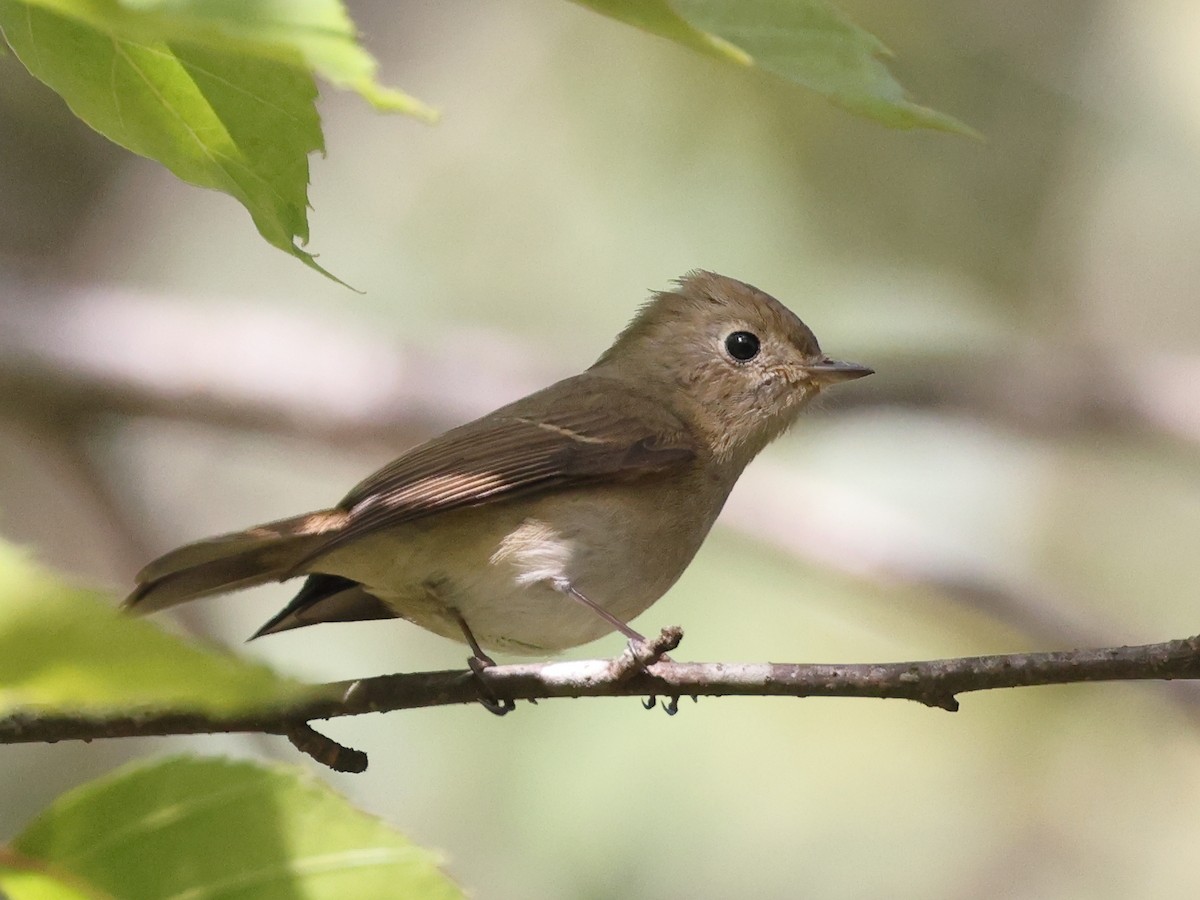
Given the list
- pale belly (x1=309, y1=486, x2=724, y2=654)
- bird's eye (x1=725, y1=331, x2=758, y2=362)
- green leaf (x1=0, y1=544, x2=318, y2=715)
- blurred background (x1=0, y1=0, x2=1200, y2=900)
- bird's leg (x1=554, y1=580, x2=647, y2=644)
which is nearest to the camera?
green leaf (x1=0, y1=544, x2=318, y2=715)

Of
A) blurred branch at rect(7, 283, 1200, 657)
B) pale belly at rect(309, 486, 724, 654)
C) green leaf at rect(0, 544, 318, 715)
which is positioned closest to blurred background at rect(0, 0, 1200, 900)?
blurred branch at rect(7, 283, 1200, 657)

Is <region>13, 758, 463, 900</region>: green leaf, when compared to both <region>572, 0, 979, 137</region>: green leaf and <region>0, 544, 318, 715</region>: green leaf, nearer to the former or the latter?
<region>0, 544, 318, 715</region>: green leaf

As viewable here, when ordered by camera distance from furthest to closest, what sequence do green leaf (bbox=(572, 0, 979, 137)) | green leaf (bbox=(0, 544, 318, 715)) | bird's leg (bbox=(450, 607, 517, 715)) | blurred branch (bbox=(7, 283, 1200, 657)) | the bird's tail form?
blurred branch (bbox=(7, 283, 1200, 657)) → the bird's tail → bird's leg (bbox=(450, 607, 517, 715)) → green leaf (bbox=(572, 0, 979, 137)) → green leaf (bbox=(0, 544, 318, 715))

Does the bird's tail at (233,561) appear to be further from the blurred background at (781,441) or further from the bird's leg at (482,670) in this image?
the blurred background at (781,441)

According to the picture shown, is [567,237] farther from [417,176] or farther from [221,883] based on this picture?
[221,883]

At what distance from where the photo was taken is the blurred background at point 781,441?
19.7ft

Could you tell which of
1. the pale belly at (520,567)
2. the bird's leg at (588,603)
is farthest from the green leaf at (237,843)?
the pale belly at (520,567)

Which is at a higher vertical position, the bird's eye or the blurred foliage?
the blurred foliage

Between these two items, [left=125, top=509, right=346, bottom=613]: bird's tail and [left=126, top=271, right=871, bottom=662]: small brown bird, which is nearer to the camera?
[left=125, top=509, right=346, bottom=613]: bird's tail

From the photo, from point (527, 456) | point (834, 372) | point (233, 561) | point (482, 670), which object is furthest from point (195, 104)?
point (834, 372)

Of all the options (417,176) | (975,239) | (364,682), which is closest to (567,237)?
(417,176)

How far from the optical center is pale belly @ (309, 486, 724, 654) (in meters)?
3.57

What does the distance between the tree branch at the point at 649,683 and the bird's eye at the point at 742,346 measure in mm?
2069

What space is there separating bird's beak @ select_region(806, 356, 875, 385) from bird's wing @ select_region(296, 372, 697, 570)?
1.53 ft
